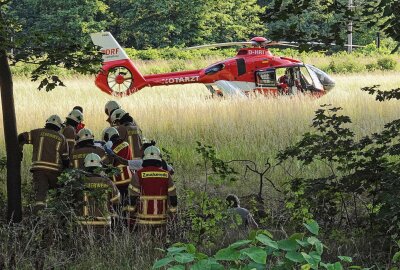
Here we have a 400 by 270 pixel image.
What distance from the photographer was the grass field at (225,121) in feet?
41.5

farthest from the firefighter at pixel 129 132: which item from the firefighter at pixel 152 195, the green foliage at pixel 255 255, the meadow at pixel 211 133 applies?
the green foliage at pixel 255 255

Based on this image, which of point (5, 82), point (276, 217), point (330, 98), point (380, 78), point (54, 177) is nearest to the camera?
point (5, 82)

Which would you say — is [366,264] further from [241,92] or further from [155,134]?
[241,92]

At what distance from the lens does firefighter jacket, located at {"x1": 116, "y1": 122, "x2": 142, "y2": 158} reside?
973 cm

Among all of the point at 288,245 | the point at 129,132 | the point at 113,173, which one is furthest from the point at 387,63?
the point at 288,245

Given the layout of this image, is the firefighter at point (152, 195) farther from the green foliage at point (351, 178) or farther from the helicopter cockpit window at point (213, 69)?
the helicopter cockpit window at point (213, 69)

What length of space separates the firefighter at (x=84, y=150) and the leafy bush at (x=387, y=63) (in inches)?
1412

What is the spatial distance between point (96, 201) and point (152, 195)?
0.56 meters

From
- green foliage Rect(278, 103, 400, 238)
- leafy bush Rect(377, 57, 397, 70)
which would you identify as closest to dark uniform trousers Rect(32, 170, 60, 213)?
green foliage Rect(278, 103, 400, 238)

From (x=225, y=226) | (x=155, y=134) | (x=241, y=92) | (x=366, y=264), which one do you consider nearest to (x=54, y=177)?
(x=225, y=226)

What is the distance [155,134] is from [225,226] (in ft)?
21.6

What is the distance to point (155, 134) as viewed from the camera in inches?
576

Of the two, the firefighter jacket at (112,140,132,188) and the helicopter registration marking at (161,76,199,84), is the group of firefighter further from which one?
the helicopter registration marking at (161,76,199,84)

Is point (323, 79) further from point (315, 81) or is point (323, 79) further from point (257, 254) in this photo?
point (257, 254)
